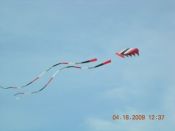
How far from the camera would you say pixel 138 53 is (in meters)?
5.92

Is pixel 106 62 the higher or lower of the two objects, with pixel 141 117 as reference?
higher

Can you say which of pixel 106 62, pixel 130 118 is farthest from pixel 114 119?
pixel 106 62

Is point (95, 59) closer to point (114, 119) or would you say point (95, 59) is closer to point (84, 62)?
point (84, 62)

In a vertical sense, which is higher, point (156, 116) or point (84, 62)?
point (84, 62)

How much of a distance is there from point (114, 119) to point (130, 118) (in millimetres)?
208

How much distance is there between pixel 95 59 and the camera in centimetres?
591

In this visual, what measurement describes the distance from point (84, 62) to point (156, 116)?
119cm

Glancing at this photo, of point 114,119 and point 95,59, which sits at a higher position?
point 95,59

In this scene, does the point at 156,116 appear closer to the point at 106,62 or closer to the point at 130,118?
the point at 130,118

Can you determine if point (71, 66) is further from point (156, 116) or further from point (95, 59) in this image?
point (156, 116)

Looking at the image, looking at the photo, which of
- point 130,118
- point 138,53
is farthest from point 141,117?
point 138,53

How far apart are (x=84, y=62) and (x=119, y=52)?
49 centimetres

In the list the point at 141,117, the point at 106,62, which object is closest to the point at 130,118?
the point at 141,117

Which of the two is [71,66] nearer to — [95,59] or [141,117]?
[95,59]
